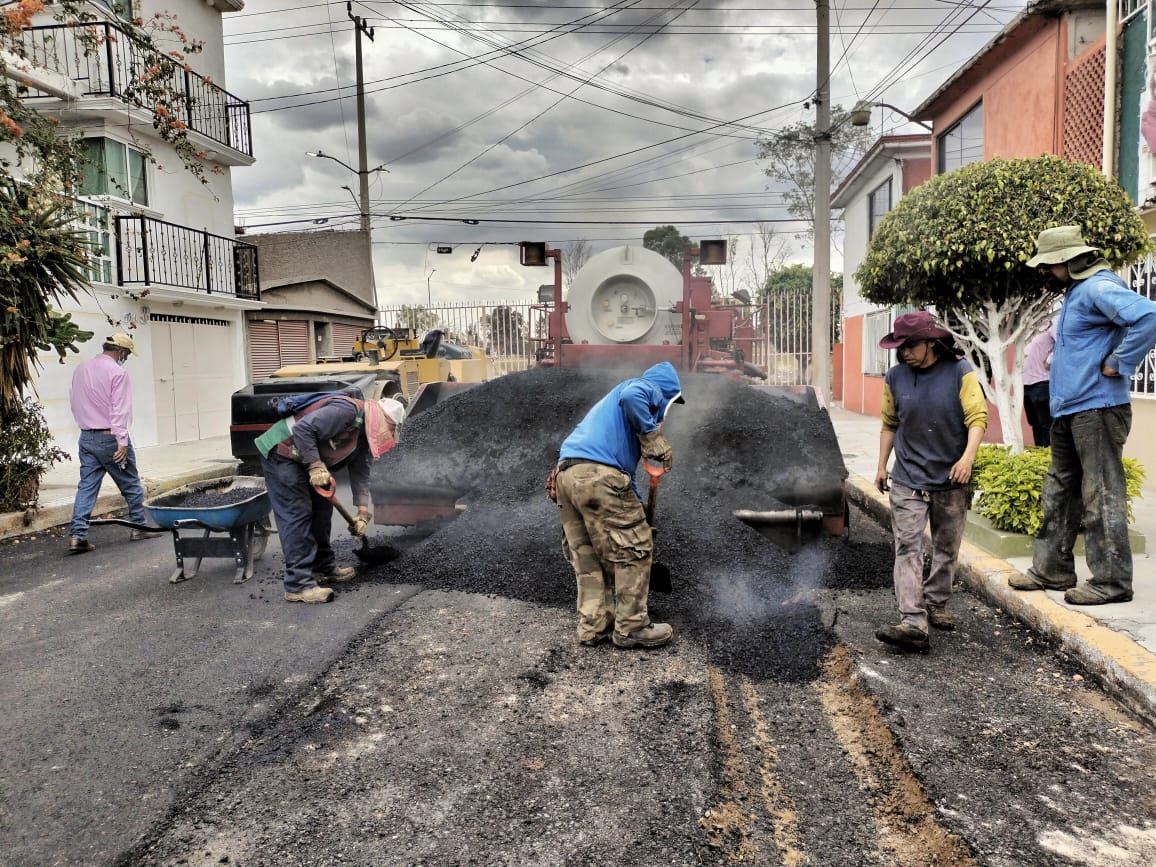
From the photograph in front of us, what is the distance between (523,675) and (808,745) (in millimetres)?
1216

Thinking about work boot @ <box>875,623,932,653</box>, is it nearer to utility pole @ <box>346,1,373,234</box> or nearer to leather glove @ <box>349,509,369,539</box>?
leather glove @ <box>349,509,369,539</box>

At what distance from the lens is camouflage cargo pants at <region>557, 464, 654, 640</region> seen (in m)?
3.58

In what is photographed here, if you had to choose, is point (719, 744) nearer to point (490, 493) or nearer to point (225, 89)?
point (490, 493)

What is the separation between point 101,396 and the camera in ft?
19.6

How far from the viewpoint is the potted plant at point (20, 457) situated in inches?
271

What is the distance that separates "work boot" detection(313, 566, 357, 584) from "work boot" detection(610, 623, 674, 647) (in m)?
2.10

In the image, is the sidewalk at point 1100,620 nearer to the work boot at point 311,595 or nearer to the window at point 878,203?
the work boot at point 311,595

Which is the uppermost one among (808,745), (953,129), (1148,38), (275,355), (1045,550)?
(953,129)

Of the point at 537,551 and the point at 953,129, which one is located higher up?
the point at 953,129

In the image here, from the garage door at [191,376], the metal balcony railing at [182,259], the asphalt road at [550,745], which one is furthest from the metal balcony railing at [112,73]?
the asphalt road at [550,745]

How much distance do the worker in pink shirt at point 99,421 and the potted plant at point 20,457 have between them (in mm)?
1279

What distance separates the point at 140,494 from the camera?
20.9ft

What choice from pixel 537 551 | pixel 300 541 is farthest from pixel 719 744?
Result: pixel 300 541

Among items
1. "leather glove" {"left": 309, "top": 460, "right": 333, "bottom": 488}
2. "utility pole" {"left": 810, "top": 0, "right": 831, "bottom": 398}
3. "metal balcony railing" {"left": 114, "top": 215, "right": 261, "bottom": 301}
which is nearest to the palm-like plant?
"leather glove" {"left": 309, "top": 460, "right": 333, "bottom": 488}
